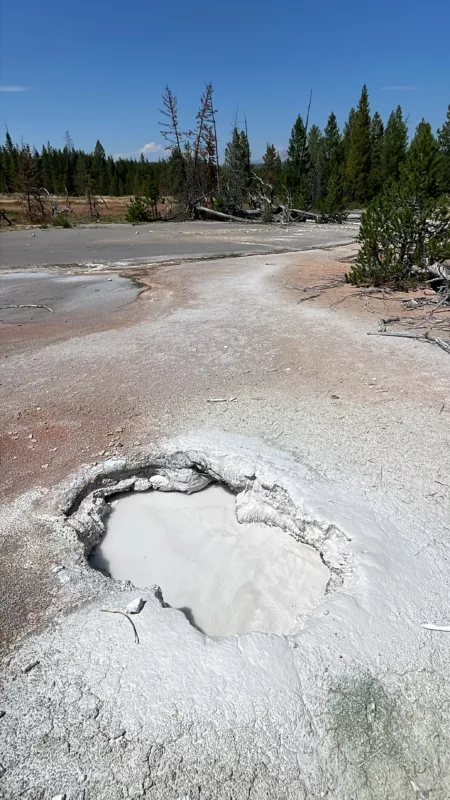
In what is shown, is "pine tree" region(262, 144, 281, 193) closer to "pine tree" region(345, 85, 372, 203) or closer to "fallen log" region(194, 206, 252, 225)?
"pine tree" region(345, 85, 372, 203)

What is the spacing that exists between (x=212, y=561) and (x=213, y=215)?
2891 centimetres

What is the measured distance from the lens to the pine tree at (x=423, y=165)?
943 centimetres

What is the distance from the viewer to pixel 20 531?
3223 mm

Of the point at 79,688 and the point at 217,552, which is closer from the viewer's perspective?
the point at 79,688

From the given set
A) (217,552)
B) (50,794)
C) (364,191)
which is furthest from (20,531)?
(364,191)

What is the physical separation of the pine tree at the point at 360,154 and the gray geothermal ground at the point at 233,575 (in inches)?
1503

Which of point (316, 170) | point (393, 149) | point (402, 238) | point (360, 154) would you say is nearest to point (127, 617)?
point (402, 238)

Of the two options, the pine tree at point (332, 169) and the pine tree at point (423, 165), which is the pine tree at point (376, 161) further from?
the pine tree at point (423, 165)

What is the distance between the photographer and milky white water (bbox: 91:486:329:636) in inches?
111

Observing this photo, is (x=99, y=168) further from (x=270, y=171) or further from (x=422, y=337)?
(x=422, y=337)

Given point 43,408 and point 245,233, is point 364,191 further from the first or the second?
point 43,408

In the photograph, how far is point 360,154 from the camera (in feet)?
130

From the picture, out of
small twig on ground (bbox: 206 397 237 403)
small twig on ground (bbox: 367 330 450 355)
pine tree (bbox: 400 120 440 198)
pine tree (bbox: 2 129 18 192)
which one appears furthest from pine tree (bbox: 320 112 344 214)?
pine tree (bbox: 2 129 18 192)

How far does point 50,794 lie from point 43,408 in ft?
11.9
